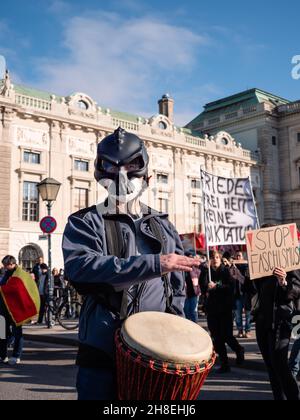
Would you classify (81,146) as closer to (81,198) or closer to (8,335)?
(81,198)

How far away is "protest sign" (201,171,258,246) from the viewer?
9414 mm

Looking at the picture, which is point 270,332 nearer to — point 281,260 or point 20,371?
point 281,260

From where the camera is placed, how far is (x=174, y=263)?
2281mm

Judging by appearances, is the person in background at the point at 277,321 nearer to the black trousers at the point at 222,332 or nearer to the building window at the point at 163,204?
the black trousers at the point at 222,332

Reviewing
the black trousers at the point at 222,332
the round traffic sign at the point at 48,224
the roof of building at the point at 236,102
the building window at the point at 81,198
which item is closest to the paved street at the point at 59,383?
the black trousers at the point at 222,332

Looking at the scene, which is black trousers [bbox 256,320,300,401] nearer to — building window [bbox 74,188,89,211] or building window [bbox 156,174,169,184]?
building window [bbox 74,188,89,211]

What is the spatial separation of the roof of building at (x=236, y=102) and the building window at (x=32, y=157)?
964 inches

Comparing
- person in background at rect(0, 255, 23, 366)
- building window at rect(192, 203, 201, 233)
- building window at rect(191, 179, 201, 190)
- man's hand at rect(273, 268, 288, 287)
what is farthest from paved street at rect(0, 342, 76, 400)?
building window at rect(191, 179, 201, 190)

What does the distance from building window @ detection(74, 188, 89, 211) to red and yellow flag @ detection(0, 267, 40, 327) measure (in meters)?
22.9

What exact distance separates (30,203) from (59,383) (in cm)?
2349

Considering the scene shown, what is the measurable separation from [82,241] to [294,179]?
44757 mm

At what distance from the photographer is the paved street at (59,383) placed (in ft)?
19.1

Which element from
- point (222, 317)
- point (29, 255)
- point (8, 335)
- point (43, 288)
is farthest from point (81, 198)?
point (222, 317)

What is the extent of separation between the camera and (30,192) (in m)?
29.2
